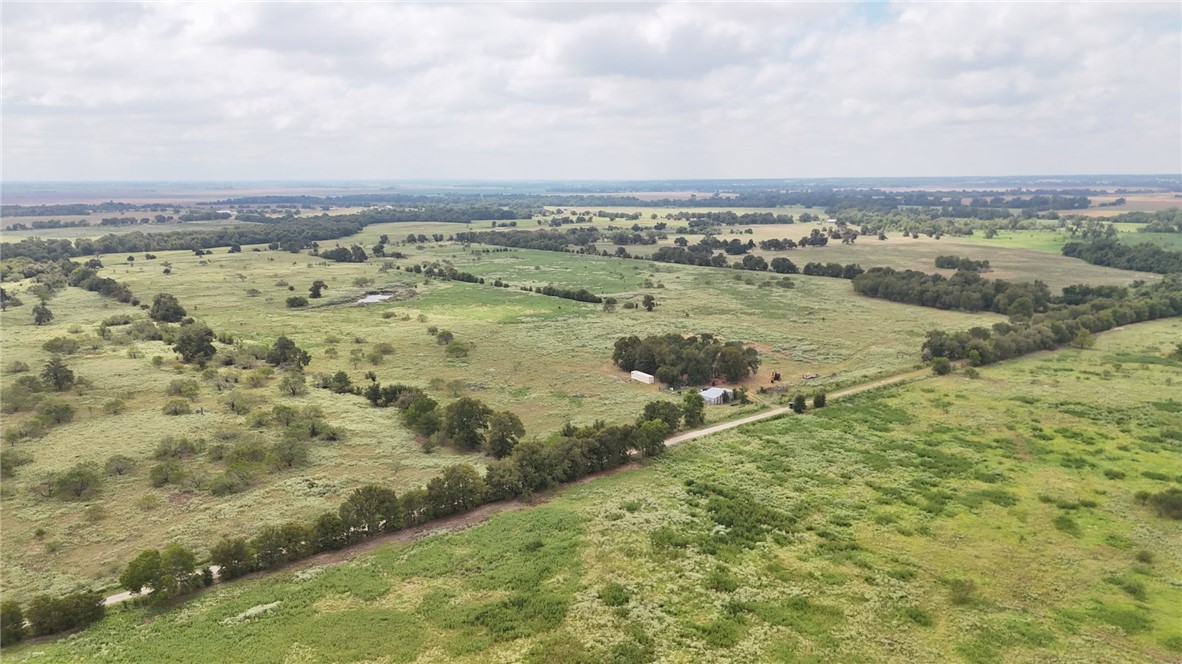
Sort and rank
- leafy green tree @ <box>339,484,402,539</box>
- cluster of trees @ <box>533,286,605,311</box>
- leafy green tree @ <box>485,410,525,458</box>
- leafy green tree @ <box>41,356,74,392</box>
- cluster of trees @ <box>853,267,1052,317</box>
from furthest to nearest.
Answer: cluster of trees @ <box>533,286,605,311</box> < cluster of trees @ <box>853,267,1052,317</box> < leafy green tree @ <box>41,356,74,392</box> < leafy green tree @ <box>485,410,525,458</box> < leafy green tree @ <box>339,484,402,539</box>

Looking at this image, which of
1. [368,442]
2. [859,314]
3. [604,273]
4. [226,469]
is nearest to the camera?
[226,469]

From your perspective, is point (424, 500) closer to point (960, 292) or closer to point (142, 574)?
point (142, 574)

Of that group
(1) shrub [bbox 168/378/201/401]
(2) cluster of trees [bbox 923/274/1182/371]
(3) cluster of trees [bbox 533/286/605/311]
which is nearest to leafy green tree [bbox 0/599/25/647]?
(1) shrub [bbox 168/378/201/401]

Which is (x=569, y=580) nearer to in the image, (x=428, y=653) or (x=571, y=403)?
(x=428, y=653)

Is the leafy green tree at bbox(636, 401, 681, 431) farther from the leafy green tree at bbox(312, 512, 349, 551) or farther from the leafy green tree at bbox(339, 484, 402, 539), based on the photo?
the leafy green tree at bbox(312, 512, 349, 551)

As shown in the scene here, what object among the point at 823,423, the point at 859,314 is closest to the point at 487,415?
the point at 823,423

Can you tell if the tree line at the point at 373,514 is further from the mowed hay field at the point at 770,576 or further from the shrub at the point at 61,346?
the shrub at the point at 61,346
